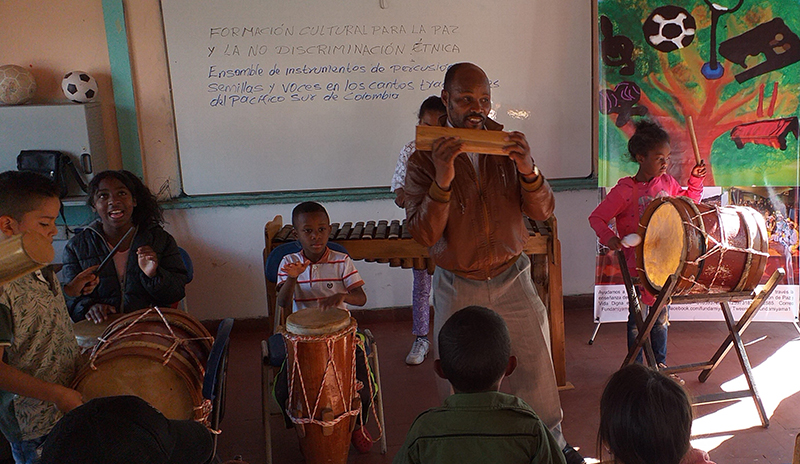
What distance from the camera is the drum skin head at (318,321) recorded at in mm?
2788

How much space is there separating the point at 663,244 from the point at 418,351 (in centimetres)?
171

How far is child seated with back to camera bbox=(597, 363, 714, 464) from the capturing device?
5.51 feet

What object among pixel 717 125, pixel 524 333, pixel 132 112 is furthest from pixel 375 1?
pixel 524 333

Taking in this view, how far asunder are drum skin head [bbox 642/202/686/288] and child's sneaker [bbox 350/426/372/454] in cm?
167

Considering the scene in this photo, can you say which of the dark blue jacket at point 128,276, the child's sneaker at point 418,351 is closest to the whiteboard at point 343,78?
the child's sneaker at point 418,351

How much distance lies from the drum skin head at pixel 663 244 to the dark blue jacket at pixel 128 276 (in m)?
2.37

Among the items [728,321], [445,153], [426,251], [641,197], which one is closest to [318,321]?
[445,153]

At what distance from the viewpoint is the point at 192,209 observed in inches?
193

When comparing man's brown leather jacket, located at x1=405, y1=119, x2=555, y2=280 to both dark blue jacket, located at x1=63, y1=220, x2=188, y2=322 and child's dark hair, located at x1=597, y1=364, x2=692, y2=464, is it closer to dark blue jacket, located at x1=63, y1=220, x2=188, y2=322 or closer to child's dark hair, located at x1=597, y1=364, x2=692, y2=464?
child's dark hair, located at x1=597, y1=364, x2=692, y2=464

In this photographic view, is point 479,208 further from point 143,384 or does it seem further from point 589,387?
point 589,387

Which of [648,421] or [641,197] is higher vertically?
[641,197]

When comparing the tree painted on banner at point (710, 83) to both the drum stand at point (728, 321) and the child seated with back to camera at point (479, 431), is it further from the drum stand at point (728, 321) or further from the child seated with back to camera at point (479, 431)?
the child seated with back to camera at point (479, 431)

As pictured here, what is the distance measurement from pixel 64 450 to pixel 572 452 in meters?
2.09

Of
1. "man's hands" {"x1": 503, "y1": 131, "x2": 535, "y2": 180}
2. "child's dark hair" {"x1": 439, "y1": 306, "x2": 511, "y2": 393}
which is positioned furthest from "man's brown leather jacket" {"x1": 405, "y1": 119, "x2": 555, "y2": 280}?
"child's dark hair" {"x1": 439, "y1": 306, "x2": 511, "y2": 393}
